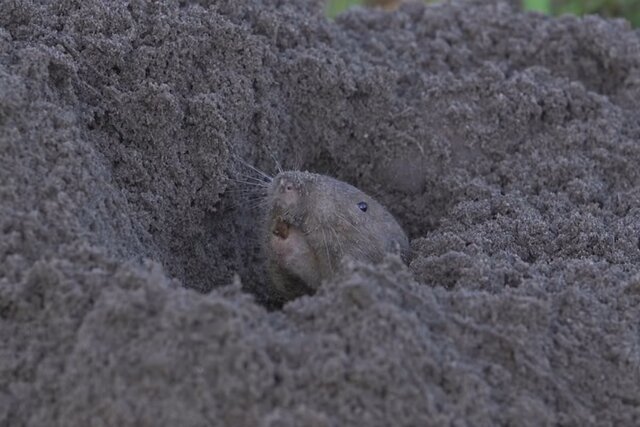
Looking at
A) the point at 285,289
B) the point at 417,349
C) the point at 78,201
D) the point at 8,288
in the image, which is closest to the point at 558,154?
the point at 285,289

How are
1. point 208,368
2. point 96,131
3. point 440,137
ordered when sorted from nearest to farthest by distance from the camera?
point 208,368 → point 96,131 → point 440,137

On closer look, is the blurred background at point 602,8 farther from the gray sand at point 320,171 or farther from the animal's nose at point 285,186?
the animal's nose at point 285,186

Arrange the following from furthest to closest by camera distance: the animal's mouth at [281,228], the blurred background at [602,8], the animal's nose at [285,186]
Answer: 1. the blurred background at [602,8]
2. the animal's mouth at [281,228]
3. the animal's nose at [285,186]

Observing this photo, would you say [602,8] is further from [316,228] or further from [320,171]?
[316,228]

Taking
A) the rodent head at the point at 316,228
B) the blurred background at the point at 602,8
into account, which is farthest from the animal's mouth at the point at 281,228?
the blurred background at the point at 602,8

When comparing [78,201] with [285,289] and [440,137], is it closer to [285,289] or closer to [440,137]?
[285,289]

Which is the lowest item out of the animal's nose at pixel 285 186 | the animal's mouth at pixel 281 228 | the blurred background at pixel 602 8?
the animal's mouth at pixel 281 228
